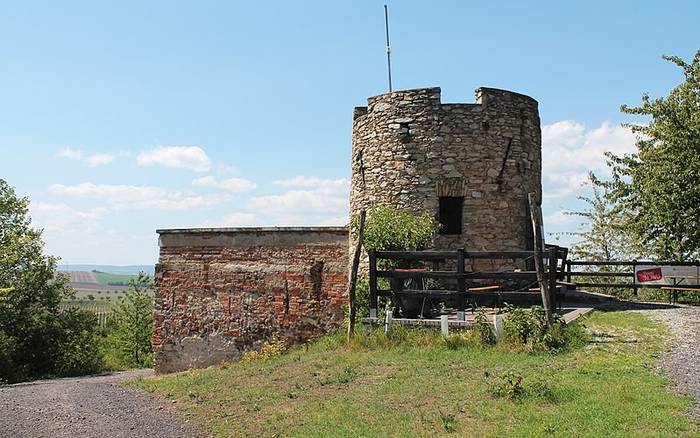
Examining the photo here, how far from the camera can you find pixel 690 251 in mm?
19016

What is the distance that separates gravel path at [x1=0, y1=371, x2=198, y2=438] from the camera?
842 centimetres

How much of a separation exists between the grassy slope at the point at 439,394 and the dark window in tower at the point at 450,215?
4158 millimetres

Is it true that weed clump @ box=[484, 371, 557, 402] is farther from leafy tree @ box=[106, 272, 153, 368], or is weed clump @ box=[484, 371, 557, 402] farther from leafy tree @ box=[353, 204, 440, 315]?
leafy tree @ box=[106, 272, 153, 368]

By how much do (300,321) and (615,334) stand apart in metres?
7.07

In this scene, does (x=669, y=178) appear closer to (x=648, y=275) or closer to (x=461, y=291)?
(x=648, y=275)

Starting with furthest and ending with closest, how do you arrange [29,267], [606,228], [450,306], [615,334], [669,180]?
[606,228] < [29,267] < [669,180] < [450,306] < [615,334]

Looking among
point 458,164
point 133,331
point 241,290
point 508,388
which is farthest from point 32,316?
point 508,388

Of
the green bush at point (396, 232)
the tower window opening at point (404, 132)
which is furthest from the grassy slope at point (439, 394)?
the tower window opening at point (404, 132)

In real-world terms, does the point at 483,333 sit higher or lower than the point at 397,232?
lower

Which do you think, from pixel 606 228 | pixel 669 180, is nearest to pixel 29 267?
pixel 669 180

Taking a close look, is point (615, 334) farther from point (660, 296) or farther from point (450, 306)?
point (660, 296)

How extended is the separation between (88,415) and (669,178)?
52.4 feet

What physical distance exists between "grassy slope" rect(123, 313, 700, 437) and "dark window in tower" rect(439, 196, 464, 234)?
4158 millimetres

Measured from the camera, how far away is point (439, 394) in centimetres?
812
